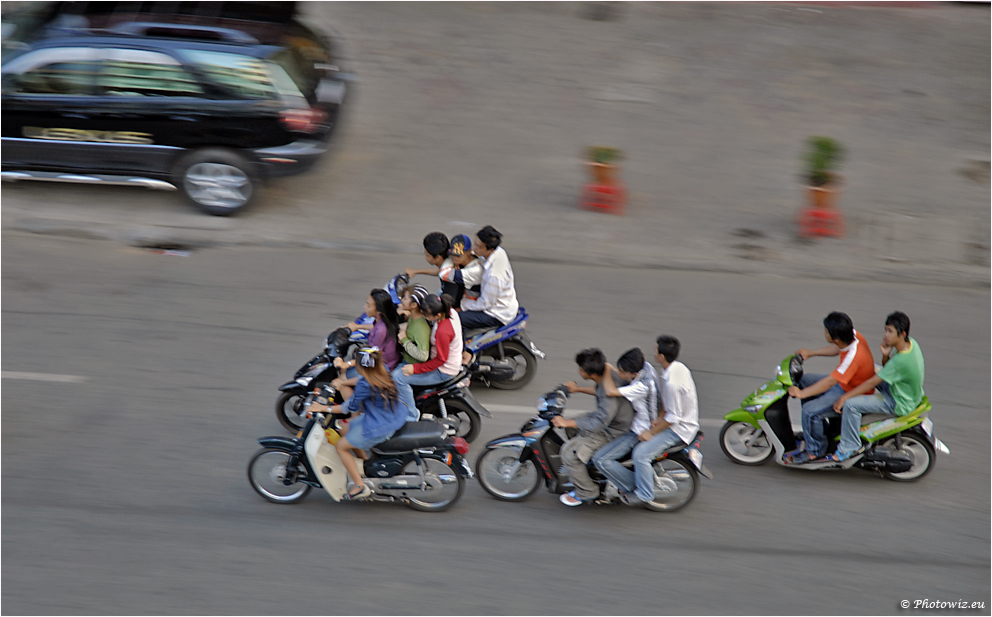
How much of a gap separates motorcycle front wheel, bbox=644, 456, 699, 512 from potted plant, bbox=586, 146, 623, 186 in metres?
5.12

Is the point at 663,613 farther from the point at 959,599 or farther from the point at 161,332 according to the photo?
the point at 161,332

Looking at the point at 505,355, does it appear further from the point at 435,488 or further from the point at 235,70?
the point at 235,70

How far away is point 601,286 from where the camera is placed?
9.62 meters

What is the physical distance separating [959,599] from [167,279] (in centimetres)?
782

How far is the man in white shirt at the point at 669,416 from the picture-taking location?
5957mm

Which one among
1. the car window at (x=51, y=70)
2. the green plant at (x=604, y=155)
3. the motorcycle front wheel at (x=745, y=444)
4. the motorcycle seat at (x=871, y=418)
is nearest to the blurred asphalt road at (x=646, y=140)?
the green plant at (x=604, y=155)

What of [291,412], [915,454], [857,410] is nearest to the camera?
[857,410]

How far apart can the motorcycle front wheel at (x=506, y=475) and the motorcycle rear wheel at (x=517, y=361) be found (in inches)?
56.1

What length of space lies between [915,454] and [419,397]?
3.91 m

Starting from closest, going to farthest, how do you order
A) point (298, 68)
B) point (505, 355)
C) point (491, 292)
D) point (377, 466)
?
point (377, 466)
point (491, 292)
point (505, 355)
point (298, 68)

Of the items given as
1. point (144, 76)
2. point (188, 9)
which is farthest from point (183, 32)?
point (188, 9)

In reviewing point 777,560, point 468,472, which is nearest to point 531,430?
point 468,472

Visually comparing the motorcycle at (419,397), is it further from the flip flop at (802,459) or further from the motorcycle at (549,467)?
the flip flop at (802,459)

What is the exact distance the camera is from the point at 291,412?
7273 mm
